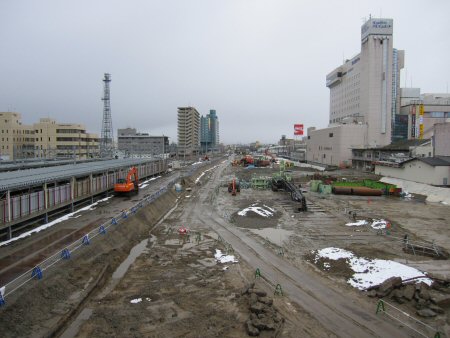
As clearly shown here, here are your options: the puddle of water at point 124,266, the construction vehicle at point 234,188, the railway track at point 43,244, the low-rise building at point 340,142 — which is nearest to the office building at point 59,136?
the construction vehicle at point 234,188

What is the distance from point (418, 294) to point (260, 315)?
7.37 meters

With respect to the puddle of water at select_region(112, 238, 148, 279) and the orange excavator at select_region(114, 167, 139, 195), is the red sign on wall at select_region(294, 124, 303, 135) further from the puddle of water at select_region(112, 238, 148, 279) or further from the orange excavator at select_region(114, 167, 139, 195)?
the puddle of water at select_region(112, 238, 148, 279)

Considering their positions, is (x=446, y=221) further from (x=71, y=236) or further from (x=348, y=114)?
(x=348, y=114)

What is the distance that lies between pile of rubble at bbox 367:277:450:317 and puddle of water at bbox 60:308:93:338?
40.0 feet

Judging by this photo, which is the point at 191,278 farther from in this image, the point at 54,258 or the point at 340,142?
the point at 340,142

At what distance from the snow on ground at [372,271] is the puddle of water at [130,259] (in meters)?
11.3

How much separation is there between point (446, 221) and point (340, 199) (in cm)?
1447

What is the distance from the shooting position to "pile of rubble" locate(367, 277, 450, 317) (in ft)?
47.2

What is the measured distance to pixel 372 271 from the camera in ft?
62.2

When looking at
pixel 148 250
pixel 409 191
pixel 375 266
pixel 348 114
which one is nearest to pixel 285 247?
pixel 375 266

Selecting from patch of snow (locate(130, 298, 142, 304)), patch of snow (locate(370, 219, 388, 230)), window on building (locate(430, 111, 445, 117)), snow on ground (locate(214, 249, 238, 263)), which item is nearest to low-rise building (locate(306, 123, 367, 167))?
window on building (locate(430, 111, 445, 117))

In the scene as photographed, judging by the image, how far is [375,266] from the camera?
19.7m

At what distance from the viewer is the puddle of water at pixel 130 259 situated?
18.9 m

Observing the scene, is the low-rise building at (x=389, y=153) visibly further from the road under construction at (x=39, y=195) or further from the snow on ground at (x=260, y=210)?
the road under construction at (x=39, y=195)
